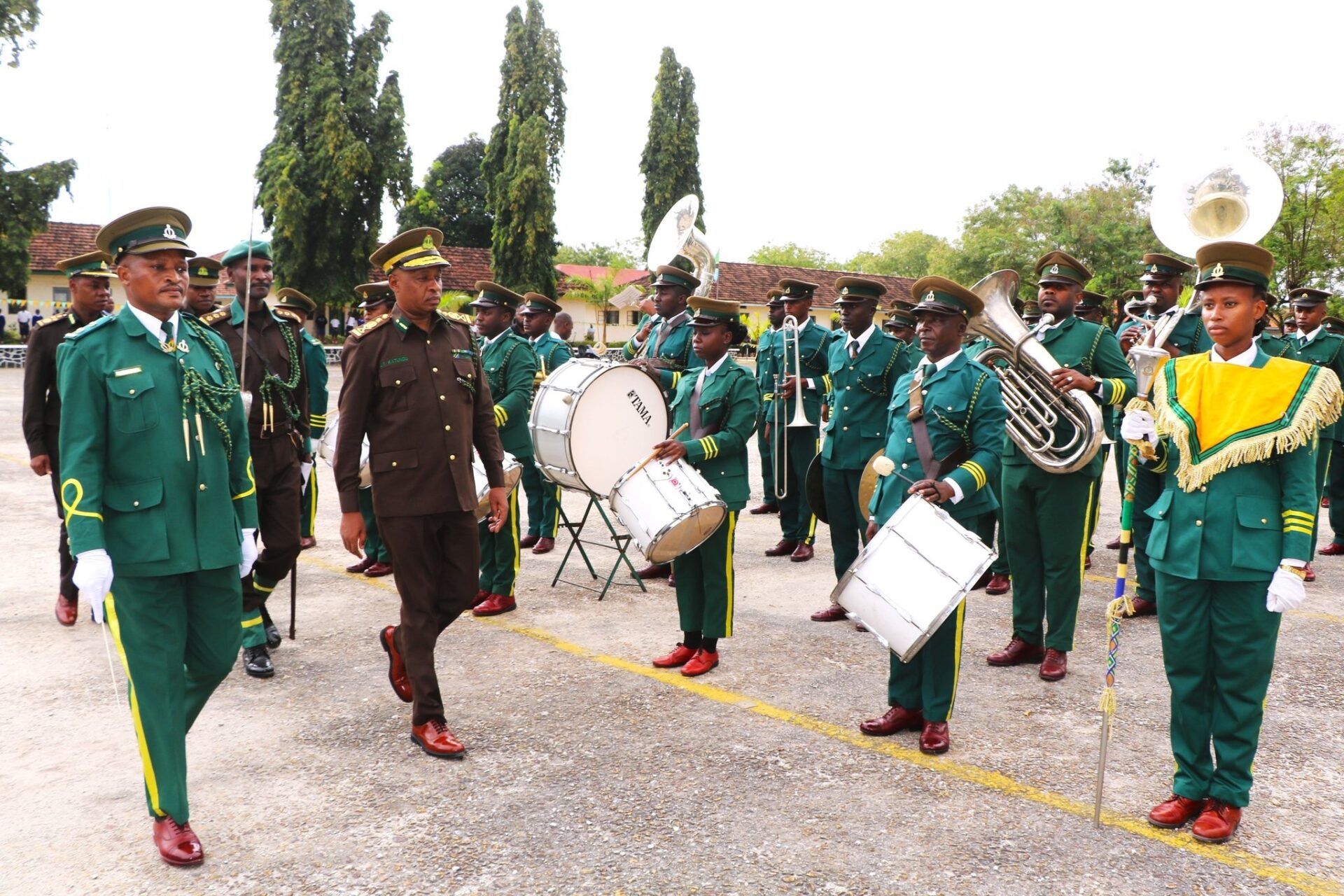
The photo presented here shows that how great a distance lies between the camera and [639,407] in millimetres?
7004

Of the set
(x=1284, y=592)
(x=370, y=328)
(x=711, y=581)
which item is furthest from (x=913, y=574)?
(x=370, y=328)

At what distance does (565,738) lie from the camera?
191 inches

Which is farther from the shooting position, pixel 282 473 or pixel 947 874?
pixel 282 473

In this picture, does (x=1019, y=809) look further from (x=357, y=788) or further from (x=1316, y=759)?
(x=357, y=788)

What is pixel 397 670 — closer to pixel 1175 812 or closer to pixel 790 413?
pixel 1175 812

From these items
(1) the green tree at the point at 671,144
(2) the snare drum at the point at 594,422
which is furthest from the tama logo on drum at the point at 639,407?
(1) the green tree at the point at 671,144

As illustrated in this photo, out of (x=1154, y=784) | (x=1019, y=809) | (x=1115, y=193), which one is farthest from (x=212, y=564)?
(x=1115, y=193)

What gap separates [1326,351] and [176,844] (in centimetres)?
975

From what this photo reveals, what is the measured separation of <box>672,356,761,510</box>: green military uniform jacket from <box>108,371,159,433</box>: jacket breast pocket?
2825 mm

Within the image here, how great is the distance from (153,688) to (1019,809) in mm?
3243

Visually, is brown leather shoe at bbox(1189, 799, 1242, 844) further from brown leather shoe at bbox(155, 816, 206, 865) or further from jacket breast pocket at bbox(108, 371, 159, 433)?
jacket breast pocket at bbox(108, 371, 159, 433)

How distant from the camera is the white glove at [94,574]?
3443 mm

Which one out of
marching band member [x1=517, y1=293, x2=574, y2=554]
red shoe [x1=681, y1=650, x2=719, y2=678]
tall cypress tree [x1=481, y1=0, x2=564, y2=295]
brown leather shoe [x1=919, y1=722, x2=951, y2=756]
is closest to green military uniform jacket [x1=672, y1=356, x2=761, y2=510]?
red shoe [x1=681, y1=650, x2=719, y2=678]

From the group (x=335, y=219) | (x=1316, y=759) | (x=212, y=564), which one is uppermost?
(x=335, y=219)
